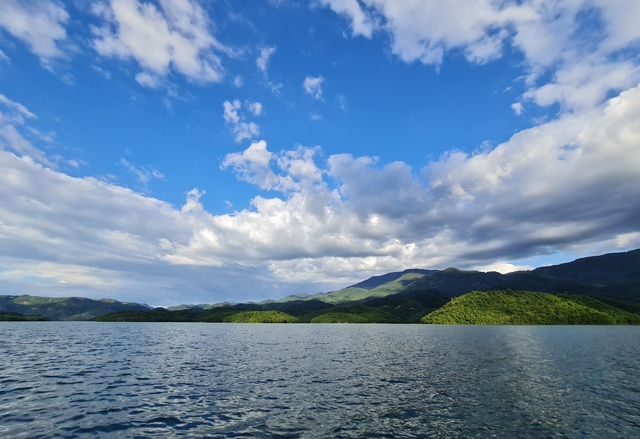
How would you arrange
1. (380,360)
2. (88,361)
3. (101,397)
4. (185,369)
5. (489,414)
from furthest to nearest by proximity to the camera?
(380,360) → (88,361) → (185,369) → (101,397) → (489,414)

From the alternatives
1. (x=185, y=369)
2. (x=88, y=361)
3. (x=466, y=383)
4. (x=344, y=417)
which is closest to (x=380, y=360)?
(x=466, y=383)

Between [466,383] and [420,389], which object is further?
[466,383]

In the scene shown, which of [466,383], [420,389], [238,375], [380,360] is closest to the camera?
[420,389]

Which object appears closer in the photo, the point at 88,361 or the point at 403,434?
the point at 403,434

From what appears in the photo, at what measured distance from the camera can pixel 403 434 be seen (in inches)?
1231

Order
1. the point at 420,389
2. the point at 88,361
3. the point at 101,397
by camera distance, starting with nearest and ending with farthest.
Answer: the point at 101,397, the point at 420,389, the point at 88,361

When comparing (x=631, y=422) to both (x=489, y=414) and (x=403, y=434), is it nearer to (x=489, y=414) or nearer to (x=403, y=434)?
(x=489, y=414)

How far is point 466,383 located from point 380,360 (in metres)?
30.5

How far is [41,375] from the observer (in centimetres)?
5725

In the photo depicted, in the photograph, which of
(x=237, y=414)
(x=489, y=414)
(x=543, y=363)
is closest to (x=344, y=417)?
(x=237, y=414)

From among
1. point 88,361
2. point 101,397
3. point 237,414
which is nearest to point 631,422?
point 237,414

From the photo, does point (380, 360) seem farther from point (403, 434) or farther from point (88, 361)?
point (88, 361)

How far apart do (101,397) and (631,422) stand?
5891 centimetres

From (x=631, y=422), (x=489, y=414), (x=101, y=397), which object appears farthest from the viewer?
(x=101, y=397)
